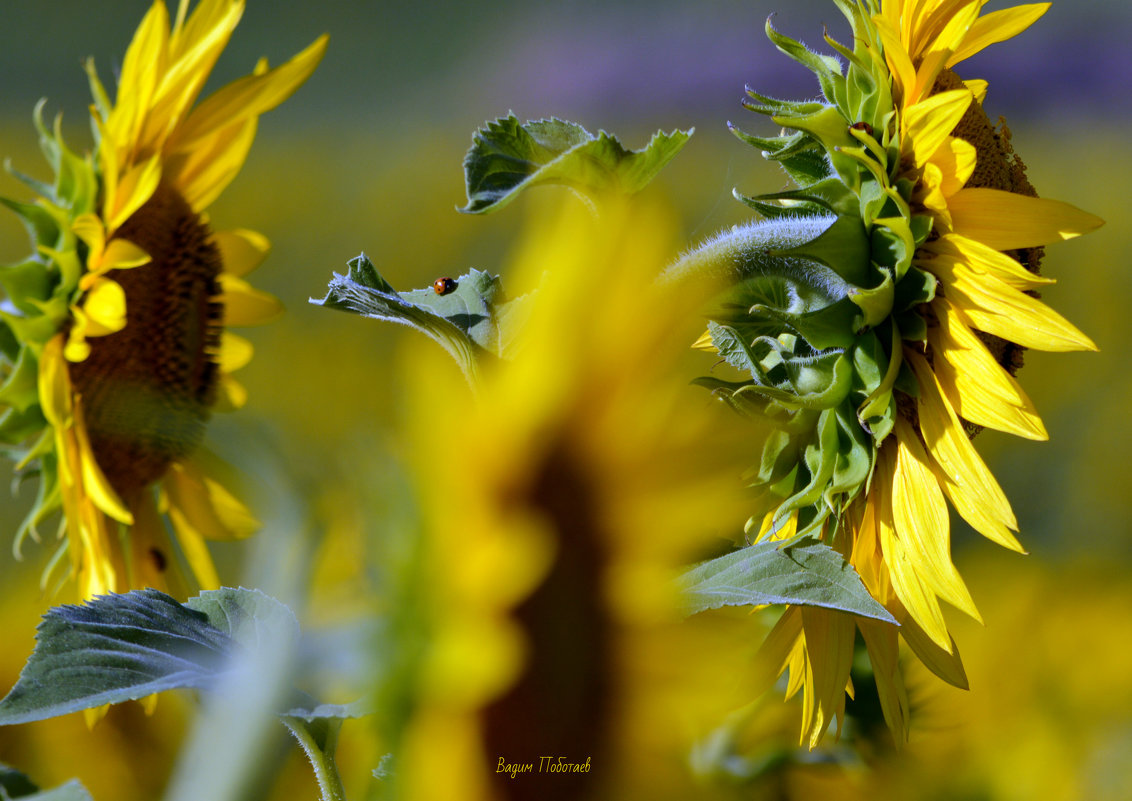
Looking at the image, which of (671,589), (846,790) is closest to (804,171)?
(671,589)

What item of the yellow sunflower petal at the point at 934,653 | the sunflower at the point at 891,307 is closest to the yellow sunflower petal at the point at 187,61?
the sunflower at the point at 891,307

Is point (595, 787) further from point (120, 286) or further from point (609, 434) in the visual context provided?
point (120, 286)

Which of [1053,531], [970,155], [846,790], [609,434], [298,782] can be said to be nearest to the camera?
[609,434]

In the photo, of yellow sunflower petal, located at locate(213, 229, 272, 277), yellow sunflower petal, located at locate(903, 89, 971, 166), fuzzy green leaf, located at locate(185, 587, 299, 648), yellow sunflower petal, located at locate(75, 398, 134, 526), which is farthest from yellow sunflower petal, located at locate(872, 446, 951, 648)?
yellow sunflower petal, located at locate(213, 229, 272, 277)

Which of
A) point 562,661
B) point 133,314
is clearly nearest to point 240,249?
point 133,314

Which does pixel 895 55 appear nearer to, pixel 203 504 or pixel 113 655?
pixel 113 655

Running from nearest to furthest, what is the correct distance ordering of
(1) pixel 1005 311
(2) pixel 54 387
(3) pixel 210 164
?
(1) pixel 1005 311 < (2) pixel 54 387 < (3) pixel 210 164

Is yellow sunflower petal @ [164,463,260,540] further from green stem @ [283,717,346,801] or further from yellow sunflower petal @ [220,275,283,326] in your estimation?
green stem @ [283,717,346,801]
